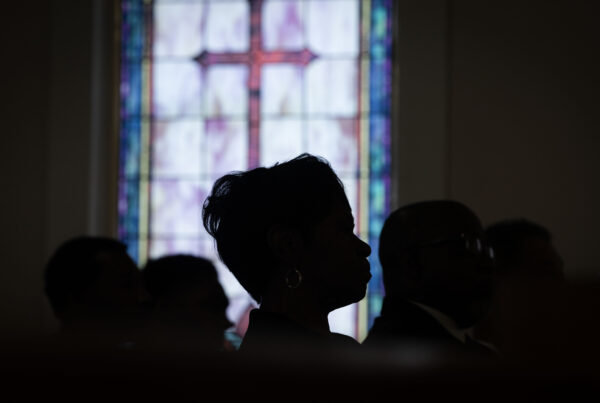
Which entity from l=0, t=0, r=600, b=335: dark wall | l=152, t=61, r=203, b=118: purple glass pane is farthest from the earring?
l=152, t=61, r=203, b=118: purple glass pane

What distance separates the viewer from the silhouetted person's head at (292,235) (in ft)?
5.90

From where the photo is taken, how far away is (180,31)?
7355mm

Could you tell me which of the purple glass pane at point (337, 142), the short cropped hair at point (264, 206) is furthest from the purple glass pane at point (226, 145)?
the short cropped hair at point (264, 206)

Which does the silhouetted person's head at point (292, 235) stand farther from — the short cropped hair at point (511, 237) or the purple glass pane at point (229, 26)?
the purple glass pane at point (229, 26)

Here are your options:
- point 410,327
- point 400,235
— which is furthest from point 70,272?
point 410,327

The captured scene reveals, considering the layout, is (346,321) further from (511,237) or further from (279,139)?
(511,237)

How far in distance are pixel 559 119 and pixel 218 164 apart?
2.72 meters

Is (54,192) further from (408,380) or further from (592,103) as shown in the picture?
(408,380)

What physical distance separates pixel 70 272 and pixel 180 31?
172 inches

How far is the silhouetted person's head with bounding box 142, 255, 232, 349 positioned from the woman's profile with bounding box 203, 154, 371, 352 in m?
1.58

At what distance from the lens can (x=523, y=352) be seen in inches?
14.6

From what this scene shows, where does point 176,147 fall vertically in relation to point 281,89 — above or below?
below

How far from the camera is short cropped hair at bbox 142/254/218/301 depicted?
3.60 m

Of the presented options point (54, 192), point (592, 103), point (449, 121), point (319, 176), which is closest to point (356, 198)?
point (449, 121)
